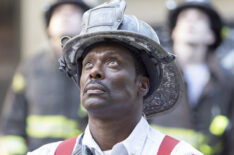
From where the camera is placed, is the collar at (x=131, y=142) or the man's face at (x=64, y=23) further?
the man's face at (x=64, y=23)

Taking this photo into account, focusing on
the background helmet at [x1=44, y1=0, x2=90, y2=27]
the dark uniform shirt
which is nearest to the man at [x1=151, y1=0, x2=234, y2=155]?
the dark uniform shirt

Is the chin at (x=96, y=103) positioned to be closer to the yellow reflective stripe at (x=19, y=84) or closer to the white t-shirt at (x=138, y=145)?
the white t-shirt at (x=138, y=145)

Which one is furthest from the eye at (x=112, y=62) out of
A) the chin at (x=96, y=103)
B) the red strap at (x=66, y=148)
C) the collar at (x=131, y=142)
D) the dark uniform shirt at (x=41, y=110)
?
the dark uniform shirt at (x=41, y=110)

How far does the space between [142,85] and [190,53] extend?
9.99 ft

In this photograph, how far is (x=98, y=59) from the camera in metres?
4.38

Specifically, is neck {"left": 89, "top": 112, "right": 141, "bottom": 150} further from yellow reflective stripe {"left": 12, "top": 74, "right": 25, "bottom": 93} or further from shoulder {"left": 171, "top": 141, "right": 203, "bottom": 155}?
yellow reflective stripe {"left": 12, "top": 74, "right": 25, "bottom": 93}

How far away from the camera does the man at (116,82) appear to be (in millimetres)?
4289

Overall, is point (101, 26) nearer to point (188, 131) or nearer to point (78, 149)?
point (78, 149)

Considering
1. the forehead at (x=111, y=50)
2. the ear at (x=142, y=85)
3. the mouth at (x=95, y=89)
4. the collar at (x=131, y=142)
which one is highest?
the forehead at (x=111, y=50)

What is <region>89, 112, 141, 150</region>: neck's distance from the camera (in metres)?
4.37

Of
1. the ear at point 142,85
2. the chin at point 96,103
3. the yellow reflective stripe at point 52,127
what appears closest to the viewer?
the chin at point 96,103

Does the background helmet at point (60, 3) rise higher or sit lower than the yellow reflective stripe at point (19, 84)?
higher

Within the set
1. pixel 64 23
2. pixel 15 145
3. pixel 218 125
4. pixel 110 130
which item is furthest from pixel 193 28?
pixel 110 130

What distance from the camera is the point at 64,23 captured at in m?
7.27
